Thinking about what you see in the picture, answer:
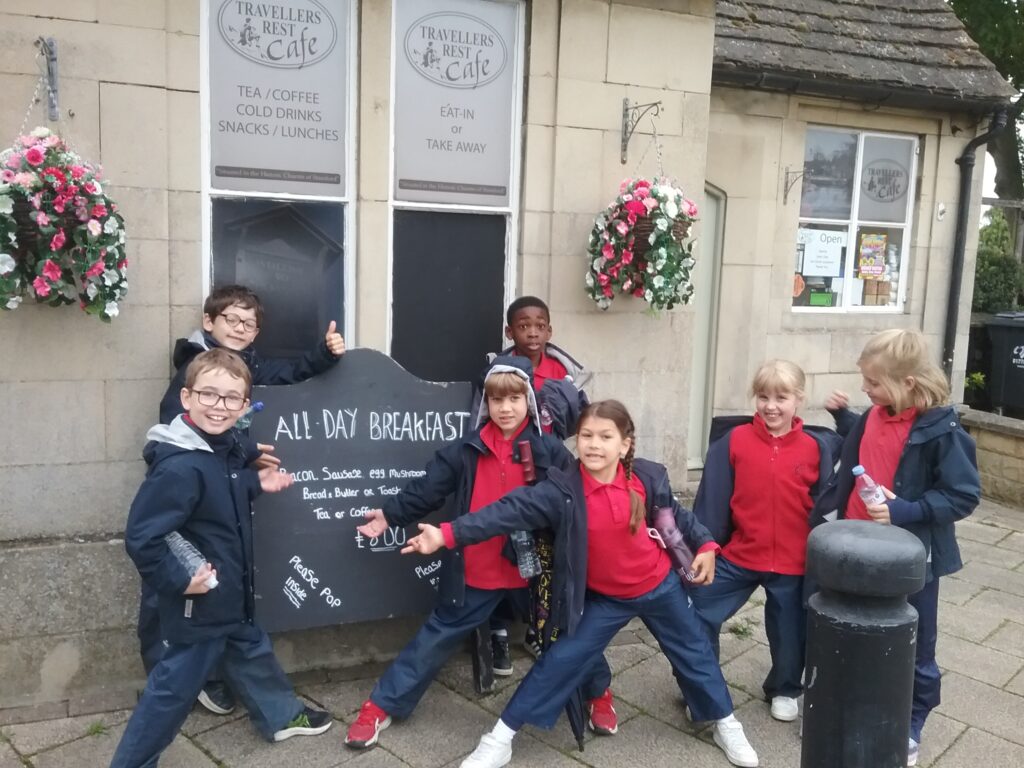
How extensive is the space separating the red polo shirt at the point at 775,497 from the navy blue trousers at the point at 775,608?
0.18ft

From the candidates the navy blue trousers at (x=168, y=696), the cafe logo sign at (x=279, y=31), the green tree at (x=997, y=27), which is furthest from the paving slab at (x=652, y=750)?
the green tree at (x=997, y=27)

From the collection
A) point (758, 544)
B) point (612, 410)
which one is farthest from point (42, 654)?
point (758, 544)

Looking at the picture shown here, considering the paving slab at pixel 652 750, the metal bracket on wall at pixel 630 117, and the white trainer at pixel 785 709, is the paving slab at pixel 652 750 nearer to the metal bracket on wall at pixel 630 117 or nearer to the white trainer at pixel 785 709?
the white trainer at pixel 785 709

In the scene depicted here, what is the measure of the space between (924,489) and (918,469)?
85mm

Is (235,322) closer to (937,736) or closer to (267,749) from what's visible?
(267,749)

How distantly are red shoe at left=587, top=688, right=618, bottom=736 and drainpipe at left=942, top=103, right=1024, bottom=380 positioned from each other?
20.0ft

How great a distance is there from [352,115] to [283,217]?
61 centimetres

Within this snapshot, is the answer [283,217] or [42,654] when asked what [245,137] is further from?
[42,654]

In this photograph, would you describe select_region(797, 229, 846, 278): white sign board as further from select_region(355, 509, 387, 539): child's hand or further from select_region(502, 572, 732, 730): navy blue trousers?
select_region(355, 509, 387, 539): child's hand

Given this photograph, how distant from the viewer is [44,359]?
3.92 metres

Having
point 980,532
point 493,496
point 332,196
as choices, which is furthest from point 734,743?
point 980,532

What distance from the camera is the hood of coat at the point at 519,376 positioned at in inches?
150

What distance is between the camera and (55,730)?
3797 mm

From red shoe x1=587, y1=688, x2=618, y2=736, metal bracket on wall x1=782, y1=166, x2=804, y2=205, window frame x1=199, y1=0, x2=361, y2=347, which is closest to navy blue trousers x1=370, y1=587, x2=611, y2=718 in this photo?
red shoe x1=587, y1=688, x2=618, y2=736
